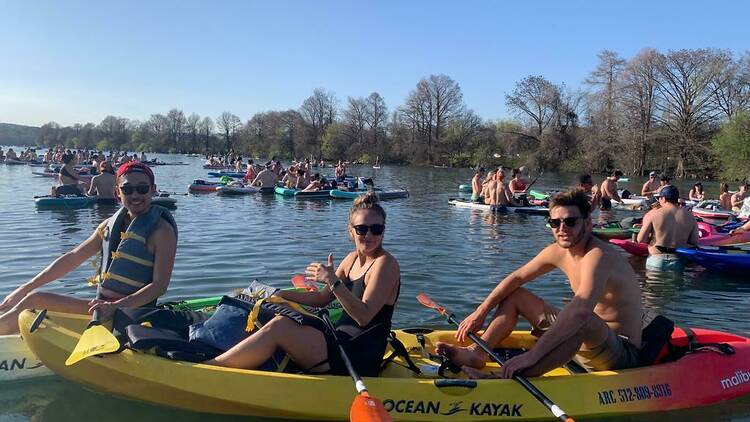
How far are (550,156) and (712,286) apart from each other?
161 feet

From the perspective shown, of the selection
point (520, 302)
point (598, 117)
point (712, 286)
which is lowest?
point (712, 286)

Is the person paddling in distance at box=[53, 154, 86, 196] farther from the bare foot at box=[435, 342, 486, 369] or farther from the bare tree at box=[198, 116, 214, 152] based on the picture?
the bare tree at box=[198, 116, 214, 152]

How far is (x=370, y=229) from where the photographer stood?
437 centimetres

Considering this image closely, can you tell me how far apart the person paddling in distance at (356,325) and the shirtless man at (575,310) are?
2.79 ft

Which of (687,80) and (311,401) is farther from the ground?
(687,80)

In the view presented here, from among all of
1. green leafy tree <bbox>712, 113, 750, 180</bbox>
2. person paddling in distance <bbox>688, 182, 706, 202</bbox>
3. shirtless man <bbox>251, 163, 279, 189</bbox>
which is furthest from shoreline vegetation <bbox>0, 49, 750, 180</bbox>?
shirtless man <bbox>251, 163, 279, 189</bbox>

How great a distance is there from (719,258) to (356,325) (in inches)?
315

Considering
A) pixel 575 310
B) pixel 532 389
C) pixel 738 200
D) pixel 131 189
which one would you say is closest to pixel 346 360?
pixel 532 389

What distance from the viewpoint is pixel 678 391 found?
16.4 ft

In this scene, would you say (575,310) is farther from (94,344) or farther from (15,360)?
(15,360)

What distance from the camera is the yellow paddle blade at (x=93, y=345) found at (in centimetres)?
423

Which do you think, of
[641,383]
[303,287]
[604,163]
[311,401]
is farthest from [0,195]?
[604,163]

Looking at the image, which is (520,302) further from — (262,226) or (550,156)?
(550,156)

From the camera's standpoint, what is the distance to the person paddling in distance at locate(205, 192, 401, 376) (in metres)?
4.27
